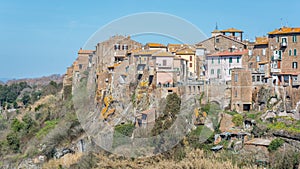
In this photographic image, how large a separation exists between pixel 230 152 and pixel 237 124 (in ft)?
9.97

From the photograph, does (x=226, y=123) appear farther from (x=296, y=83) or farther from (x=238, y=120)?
(x=296, y=83)

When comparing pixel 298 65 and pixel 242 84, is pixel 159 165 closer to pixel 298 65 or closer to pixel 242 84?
pixel 242 84

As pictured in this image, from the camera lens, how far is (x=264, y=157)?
78.8 feet

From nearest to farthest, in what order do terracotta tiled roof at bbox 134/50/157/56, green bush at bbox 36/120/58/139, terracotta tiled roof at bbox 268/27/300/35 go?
terracotta tiled roof at bbox 268/27/300/35
terracotta tiled roof at bbox 134/50/157/56
green bush at bbox 36/120/58/139

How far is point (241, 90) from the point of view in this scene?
2908cm

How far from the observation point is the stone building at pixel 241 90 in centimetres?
2889

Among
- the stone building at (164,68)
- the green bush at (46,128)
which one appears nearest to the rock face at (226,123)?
the stone building at (164,68)

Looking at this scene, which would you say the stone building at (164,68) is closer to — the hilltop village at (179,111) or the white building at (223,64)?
the hilltop village at (179,111)

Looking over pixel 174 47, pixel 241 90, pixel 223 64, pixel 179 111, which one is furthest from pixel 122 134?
pixel 174 47

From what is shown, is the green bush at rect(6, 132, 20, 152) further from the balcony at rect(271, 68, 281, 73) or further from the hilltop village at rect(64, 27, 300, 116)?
the balcony at rect(271, 68, 281, 73)

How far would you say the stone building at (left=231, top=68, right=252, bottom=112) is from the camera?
94.8 feet

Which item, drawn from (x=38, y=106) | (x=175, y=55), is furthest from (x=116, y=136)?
(x=38, y=106)

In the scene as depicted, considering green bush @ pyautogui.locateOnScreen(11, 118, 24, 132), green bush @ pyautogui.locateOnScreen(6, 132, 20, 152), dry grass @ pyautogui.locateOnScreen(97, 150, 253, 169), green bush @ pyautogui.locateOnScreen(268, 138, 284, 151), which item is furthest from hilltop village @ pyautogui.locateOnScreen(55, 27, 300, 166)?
green bush @ pyautogui.locateOnScreen(11, 118, 24, 132)

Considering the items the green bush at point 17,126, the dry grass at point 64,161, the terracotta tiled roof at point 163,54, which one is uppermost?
the terracotta tiled roof at point 163,54
